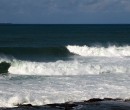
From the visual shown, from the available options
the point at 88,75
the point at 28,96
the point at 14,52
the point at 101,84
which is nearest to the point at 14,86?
the point at 28,96

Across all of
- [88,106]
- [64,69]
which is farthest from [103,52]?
[88,106]

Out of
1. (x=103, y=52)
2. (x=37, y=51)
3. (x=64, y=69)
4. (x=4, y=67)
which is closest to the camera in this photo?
(x=64, y=69)

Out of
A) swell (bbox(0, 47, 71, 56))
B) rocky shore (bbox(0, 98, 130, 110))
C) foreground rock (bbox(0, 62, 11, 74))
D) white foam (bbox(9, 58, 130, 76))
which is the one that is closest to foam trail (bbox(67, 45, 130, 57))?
swell (bbox(0, 47, 71, 56))

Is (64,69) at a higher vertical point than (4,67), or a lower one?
lower

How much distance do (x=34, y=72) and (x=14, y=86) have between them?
7479mm

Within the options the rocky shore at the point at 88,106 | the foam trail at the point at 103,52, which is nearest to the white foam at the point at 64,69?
the foam trail at the point at 103,52

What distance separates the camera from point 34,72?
106ft

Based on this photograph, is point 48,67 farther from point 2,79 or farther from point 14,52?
point 14,52

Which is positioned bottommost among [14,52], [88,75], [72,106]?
[72,106]

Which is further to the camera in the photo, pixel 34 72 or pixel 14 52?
pixel 14 52

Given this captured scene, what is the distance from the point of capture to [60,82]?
26.7 m

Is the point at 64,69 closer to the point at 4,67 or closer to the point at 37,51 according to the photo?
the point at 4,67

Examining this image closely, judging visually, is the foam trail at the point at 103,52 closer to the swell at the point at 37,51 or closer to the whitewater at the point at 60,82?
the swell at the point at 37,51

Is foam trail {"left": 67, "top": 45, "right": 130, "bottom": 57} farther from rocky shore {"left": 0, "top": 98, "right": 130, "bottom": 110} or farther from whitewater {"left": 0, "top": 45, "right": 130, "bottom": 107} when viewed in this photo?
rocky shore {"left": 0, "top": 98, "right": 130, "bottom": 110}
